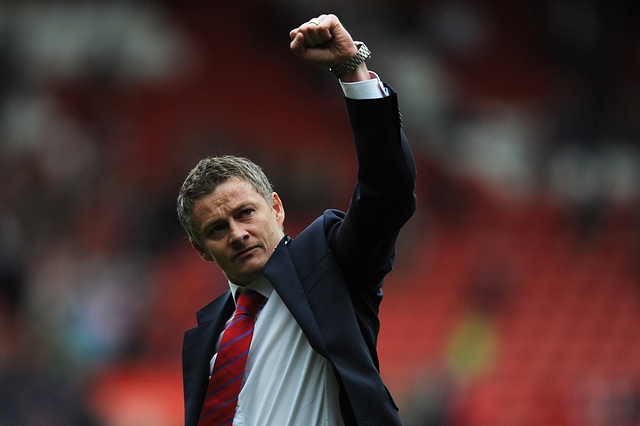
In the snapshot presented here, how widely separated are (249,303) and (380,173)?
1.66 ft

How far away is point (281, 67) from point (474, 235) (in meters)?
2.75

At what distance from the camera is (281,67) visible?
377 inches

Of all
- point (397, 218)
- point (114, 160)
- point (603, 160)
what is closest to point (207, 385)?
point (397, 218)

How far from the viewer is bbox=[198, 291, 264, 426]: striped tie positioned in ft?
6.70

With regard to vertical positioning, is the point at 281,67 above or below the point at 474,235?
above

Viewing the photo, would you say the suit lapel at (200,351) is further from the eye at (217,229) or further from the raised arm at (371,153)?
the raised arm at (371,153)

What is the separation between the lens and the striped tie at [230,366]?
2.04m

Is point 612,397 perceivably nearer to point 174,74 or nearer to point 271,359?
point 174,74

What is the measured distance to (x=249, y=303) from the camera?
2.12 m

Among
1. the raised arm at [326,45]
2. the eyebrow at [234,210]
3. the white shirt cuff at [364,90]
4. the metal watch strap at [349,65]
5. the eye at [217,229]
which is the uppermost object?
the raised arm at [326,45]

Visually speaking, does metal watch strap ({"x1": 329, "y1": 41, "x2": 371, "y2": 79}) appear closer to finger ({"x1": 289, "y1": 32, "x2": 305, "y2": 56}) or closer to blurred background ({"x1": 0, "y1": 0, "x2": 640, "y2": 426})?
finger ({"x1": 289, "y1": 32, "x2": 305, "y2": 56})

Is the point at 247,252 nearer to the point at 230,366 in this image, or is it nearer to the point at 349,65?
the point at 230,366

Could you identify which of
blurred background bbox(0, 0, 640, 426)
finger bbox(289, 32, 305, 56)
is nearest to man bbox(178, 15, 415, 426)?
finger bbox(289, 32, 305, 56)

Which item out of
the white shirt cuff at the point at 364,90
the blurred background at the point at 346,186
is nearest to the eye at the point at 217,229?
the white shirt cuff at the point at 364,90
